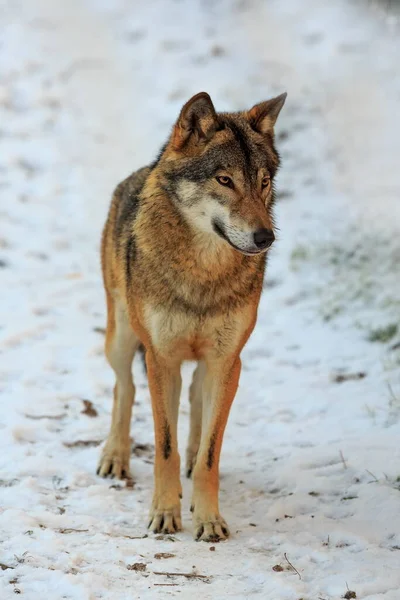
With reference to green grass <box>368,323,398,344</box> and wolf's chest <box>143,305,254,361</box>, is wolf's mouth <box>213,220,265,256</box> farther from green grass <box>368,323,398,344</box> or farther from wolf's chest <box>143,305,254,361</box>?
green grass <box>368,323,398,344</box>

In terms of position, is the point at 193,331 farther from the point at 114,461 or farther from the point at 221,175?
the point at 114,461

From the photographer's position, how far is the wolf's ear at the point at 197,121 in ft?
13.8

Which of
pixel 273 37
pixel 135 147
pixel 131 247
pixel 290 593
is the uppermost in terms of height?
pixel 273 37

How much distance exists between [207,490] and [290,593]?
1.14 m

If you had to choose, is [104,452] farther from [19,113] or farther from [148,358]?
[19,113]

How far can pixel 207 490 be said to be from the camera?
4512 mm

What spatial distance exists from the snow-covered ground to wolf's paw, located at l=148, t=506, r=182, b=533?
0.29ft

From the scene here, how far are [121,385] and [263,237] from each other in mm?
1913

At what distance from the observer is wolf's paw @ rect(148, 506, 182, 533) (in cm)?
440

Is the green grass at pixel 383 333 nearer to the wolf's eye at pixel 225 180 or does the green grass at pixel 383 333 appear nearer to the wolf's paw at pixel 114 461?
the wolf's paw at pixel 114 461

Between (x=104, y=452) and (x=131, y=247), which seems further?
(x=104, y=452)

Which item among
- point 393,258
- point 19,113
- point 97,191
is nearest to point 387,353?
point 393,258

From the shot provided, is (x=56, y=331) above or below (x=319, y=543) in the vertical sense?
above

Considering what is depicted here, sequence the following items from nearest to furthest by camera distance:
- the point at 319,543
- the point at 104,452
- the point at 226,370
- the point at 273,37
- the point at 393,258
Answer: the point at 319,543
the point at 226,370
the point at 104,452
the point at 393,258
the point at 273,37
